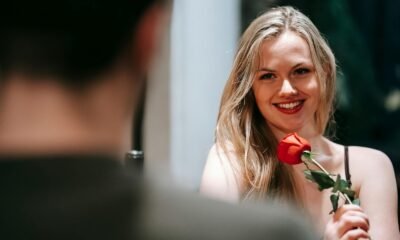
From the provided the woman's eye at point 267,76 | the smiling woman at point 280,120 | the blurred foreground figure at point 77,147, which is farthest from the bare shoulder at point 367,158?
the blurred foreground figure at point 77,147

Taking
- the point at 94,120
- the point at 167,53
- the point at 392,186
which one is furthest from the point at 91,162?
the point at 167,53

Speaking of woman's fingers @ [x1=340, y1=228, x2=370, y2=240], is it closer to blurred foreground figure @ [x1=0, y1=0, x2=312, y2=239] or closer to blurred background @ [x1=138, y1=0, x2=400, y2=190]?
blurred background @ [x1=138, y1=0, x2=400, y2=190]

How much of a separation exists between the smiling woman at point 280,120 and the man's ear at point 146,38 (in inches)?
43.3

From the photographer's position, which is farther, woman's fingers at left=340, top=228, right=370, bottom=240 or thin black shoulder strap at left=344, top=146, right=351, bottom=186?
thin black shoulder strap at left=344, top=146, right=351, bottom=186

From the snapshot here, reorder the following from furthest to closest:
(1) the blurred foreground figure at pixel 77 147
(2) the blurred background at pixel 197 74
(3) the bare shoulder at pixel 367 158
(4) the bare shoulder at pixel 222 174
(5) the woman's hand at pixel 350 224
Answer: (2) the blurred background at pixel 197 74, (3) the bare shoulder at pixel 367 158, (4) the bare shoulder at pixel 222 174, (5) the woman's hand at pixel 350 224, (1) the blurred foreground figure at pixel 77 147

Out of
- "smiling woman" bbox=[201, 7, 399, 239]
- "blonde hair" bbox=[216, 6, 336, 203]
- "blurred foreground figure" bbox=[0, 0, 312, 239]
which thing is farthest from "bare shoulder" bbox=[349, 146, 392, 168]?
"blurred foreground figure" bbox=[0, 0, 312, 239]

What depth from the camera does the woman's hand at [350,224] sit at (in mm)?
1109

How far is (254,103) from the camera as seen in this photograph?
1.51m

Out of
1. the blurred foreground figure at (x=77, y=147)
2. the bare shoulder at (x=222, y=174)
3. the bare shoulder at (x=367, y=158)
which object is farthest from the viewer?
the bare shoulder at (x=367, y=158)

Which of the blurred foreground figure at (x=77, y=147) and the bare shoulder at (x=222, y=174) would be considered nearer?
the blurred foreground figure at (x=77, y=147)

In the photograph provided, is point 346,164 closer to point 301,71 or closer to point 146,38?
point 301,71

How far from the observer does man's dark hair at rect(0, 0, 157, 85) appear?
30 centimetres

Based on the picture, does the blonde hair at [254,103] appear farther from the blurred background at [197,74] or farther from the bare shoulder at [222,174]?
the blurred background at [197,74]

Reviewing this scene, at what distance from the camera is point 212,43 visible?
1.85 m
